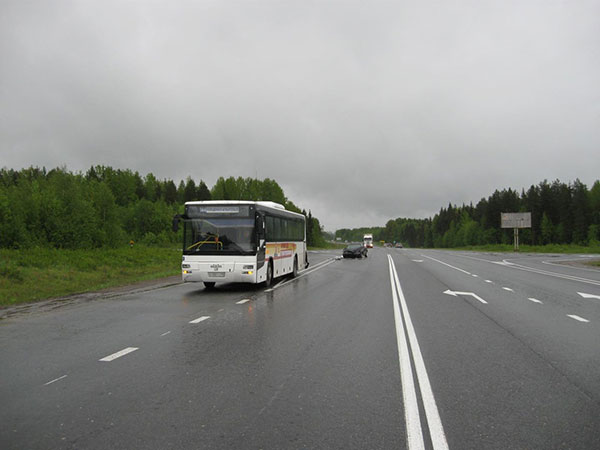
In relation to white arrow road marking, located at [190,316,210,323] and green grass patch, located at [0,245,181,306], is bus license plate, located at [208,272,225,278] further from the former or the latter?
green grass patch, located at [0,245,181,306]

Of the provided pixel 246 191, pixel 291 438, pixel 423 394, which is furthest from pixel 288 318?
pixel 246 191

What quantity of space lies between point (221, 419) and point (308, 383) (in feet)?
4.18

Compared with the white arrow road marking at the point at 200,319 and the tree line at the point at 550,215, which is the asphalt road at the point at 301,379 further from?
the tree line at the point at 550,215

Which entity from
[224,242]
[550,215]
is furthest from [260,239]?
[550,215]

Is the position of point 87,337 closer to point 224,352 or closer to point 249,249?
point 224,352

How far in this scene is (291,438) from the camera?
3367mm

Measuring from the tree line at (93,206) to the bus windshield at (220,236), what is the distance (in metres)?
23.7

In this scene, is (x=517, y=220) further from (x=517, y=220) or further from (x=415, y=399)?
(x=415, y=399)

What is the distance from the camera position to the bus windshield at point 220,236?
13.8 meters

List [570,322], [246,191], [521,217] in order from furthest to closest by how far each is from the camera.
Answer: [246,191] → [521,217] → [570,322]

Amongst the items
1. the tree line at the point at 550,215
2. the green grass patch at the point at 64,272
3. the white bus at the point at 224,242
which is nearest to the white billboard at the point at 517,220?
the tree line at the point at 550,215

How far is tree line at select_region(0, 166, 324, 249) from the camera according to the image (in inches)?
1420

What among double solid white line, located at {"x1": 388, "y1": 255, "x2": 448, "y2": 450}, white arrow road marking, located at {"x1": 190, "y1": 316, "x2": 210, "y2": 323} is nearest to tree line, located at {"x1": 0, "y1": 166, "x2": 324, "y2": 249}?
white arrow road marking, located at {"x1": 190, "y1": 316, "x2": 210, "y2": 323}

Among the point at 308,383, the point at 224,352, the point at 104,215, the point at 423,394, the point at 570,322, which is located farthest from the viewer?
the point at 104,215
